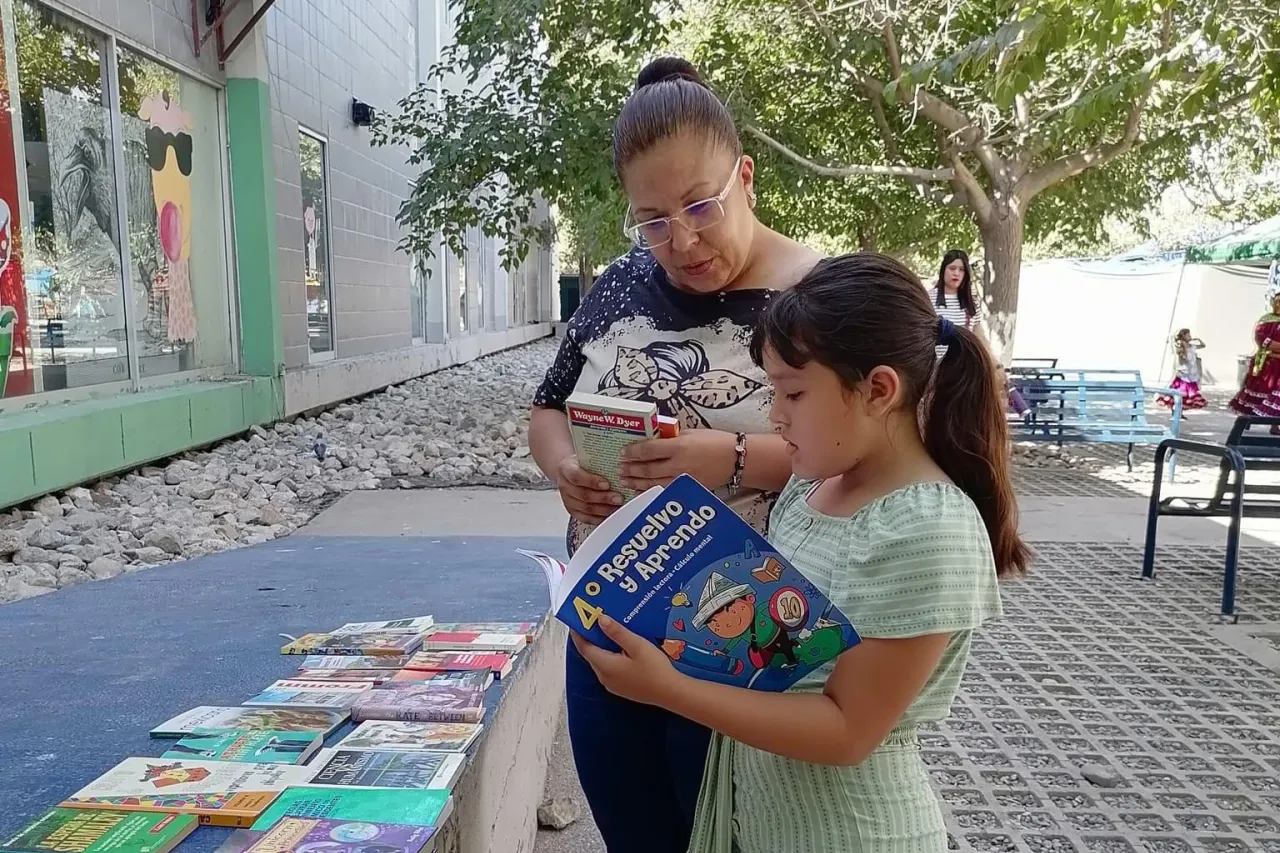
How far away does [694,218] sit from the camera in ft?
4.92

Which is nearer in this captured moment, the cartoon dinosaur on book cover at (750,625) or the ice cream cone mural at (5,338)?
the cartoon dinosaur on book cover at (750,625)

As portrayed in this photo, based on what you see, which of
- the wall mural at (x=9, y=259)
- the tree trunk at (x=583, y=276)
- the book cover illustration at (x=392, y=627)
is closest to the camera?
the book cover illustration at (x=392, y=627)

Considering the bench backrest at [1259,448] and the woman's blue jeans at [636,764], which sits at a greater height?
the bench backrest at [1259,448]

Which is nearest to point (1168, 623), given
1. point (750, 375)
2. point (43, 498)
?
point (750, 375)

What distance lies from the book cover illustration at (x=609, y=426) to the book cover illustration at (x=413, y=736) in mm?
589

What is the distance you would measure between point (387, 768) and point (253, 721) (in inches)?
14.3

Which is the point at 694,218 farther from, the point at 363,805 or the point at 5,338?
the point at 5,338

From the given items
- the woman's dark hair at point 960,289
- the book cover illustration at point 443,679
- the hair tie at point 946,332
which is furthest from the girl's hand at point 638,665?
the woman's dark hair at point 960,289

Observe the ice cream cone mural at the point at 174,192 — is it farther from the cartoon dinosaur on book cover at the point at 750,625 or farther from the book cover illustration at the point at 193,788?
the cartoon dinosaur on book cover at the point at 750,625

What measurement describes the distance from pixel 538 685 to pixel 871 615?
1601mm

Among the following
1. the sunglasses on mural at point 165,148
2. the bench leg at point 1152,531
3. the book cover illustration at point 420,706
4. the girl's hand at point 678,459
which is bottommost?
the bench leg at point 1152,531

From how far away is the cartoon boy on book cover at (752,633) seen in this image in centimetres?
112

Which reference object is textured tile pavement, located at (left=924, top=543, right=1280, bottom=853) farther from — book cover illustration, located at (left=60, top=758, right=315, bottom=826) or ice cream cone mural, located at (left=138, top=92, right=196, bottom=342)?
ice cream cone mural, located at (left=138, top=92, right=196, bottom=342)

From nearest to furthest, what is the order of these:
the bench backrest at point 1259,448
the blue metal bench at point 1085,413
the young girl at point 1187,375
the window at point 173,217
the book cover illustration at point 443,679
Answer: the book cover illustration at point 443,679 → the bench backrest at point 1259,448 → the window at point 173,217 → the blue metal bench at point 1085,413 → the young girl at point 1187,375
